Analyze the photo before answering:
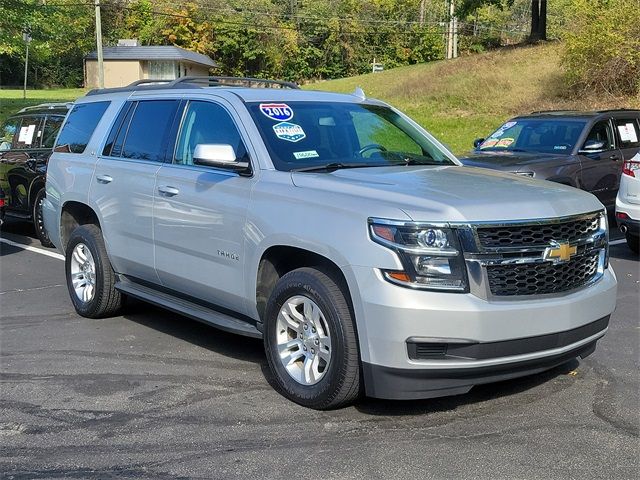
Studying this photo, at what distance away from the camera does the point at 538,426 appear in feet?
13.8

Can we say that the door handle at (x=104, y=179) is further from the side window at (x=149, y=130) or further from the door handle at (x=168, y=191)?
the door handle at (x=168, y=191)

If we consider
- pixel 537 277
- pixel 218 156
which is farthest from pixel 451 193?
pixel 218 156

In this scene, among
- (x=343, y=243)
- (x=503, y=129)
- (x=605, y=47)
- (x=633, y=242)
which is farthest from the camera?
(x=605, y=47)

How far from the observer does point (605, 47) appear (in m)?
23.6

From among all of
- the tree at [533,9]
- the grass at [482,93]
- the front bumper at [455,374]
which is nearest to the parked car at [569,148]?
the front bumper at [455,374]

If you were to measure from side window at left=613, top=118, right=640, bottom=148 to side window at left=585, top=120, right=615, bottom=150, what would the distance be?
24 cm

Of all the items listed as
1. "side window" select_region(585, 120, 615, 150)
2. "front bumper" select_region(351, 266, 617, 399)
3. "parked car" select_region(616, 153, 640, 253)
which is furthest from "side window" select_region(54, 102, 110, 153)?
"side window" select_region(585, 120, 615, 150)

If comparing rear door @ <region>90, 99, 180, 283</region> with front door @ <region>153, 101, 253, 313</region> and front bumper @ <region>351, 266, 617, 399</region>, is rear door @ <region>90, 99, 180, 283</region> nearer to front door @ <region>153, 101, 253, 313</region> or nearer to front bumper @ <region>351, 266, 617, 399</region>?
front door @ <region>153, 101, 253, 313</region>

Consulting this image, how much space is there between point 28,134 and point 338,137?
6.93m

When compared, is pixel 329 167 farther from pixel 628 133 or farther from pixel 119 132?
pixel 628 133

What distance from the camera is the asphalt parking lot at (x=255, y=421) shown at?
3.75 metres


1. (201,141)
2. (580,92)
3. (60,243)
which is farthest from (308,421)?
(580,92)

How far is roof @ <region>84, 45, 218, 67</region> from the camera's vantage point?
2435 inches

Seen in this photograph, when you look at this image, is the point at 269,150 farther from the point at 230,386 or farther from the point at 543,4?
the point at 543,4
